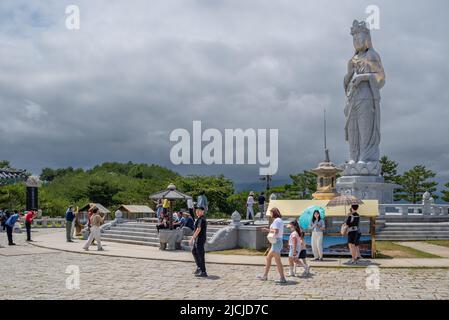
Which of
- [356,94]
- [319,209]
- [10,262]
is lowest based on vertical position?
[10,262]

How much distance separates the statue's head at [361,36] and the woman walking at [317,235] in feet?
68.6

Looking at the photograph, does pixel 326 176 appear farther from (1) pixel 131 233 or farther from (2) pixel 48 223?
(2) pixel 48 223

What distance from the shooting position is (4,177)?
122ft

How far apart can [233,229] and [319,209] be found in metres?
4.89

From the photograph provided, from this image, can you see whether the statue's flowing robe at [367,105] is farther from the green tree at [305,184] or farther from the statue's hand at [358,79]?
the green tree at [305,184]

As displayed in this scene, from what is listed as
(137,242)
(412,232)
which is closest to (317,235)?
(412,232)

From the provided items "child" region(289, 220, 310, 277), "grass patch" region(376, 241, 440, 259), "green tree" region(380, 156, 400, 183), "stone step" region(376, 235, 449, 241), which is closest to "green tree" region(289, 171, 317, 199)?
"green tree" region(380, 156, 400, 183)

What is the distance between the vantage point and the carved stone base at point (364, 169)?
106 ft

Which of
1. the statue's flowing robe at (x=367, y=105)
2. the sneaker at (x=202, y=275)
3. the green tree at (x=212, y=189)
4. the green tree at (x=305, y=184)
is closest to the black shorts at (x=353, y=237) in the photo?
the sneaker at (x=202, y=275)

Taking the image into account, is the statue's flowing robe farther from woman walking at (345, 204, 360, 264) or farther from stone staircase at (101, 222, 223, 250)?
woman walking at (345, 204, 360, 264)

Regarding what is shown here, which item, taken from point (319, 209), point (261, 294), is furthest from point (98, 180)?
point (261, 294)

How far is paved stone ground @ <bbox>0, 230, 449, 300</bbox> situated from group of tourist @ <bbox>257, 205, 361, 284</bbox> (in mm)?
469

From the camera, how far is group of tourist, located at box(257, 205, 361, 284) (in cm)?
1174
